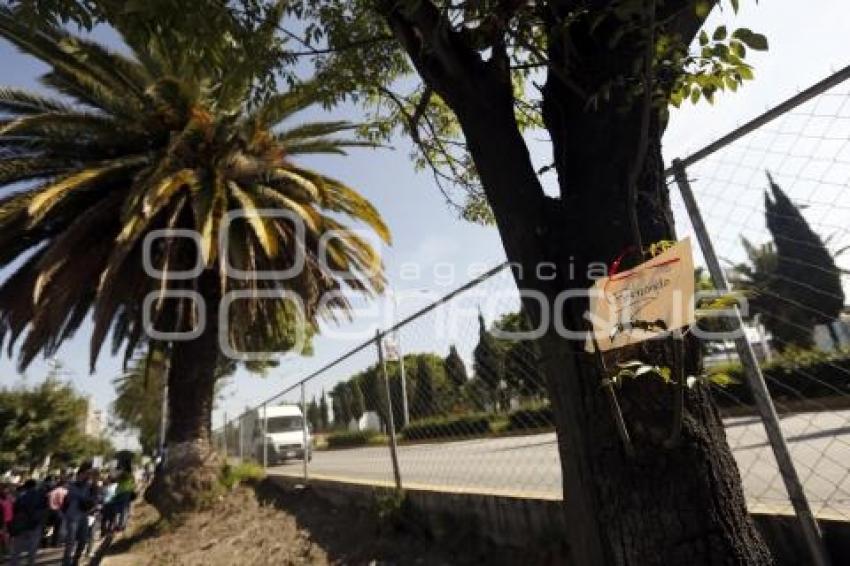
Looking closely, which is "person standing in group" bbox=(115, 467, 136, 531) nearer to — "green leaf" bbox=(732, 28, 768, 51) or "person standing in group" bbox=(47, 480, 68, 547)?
"person standing in group" bbox=(47, 480, 68, 547)

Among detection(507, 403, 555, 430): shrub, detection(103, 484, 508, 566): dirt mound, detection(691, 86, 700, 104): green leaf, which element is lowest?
detection(103, 484, 508, 566): dirt mound

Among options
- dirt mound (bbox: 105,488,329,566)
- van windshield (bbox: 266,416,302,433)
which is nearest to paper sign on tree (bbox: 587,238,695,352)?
dirt mound (bbox: 105,488,329,566)

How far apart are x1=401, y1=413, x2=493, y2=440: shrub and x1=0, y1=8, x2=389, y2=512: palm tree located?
14.0 ft

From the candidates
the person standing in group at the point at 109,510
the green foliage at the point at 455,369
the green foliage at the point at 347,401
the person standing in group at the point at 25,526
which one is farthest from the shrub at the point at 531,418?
the person standing in group at the point at 109,510

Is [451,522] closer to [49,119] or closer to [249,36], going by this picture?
[249,36]

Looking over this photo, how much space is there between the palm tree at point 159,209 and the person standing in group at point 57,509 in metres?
2.38

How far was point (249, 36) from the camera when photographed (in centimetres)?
319

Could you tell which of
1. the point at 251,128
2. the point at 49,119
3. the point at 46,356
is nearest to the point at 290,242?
the point at 251,128

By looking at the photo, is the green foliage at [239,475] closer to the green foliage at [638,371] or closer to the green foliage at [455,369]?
the green foliage at [455,369]

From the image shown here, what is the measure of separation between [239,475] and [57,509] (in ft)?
11.0

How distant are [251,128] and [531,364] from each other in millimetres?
8054

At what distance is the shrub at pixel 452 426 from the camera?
505 cm

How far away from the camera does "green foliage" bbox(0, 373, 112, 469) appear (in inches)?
1260

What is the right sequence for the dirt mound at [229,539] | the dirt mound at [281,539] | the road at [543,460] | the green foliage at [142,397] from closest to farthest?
1. the dirt mound at [281,539]
2. the road at [543,460]
3. the dirt mound at [229,539]
4. the green foliage at [142,397]
